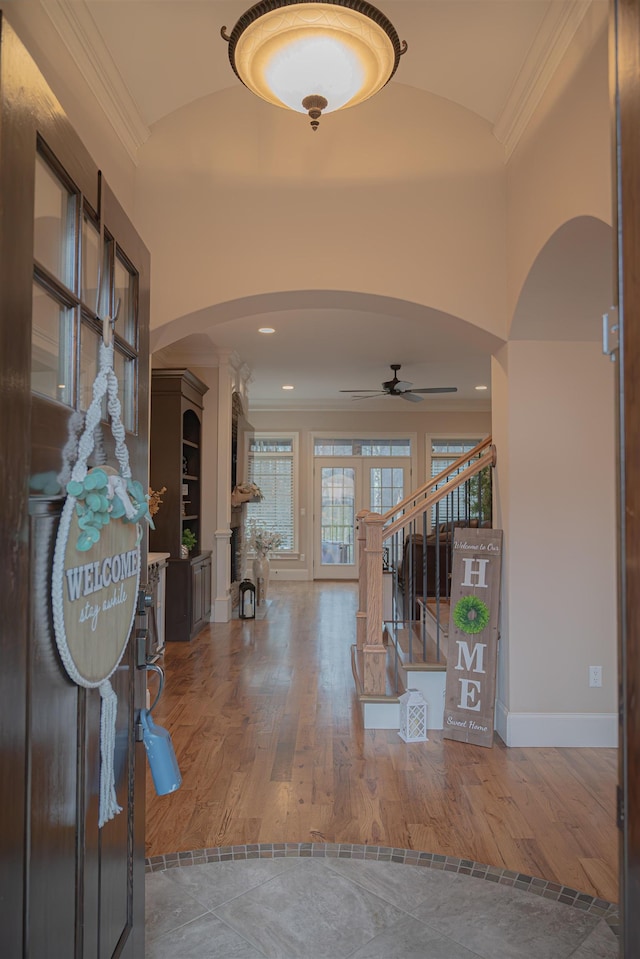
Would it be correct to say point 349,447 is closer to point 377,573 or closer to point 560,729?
point 377,573

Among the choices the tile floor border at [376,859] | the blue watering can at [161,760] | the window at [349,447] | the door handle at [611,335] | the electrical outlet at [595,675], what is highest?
the window at [349,447]

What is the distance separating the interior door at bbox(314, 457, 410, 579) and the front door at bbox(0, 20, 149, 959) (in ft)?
30.4

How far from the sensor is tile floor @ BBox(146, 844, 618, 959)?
193 centimetres

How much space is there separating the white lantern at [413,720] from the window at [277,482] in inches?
282

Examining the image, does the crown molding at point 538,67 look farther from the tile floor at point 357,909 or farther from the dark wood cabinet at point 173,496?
the dark wood cabinet at point 173,496

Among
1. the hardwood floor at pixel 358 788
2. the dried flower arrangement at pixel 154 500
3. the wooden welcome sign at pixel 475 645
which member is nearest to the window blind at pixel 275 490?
the dried flower arrangement at pixel 154 500

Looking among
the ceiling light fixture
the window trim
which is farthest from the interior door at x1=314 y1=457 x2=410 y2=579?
the ceiling light fixture

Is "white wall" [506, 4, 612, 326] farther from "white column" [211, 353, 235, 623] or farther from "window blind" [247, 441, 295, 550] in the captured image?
"window blind" [247, 441, 295, 550]

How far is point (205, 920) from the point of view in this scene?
2057 mm

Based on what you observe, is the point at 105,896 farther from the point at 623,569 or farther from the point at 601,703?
the point at 601,703

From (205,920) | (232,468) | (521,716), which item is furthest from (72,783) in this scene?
(232,468)

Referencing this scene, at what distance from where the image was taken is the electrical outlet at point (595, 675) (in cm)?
352

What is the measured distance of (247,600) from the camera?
717cm

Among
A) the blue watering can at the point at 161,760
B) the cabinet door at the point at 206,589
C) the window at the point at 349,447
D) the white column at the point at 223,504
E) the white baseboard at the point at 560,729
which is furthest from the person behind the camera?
the window at the point at 349,447
